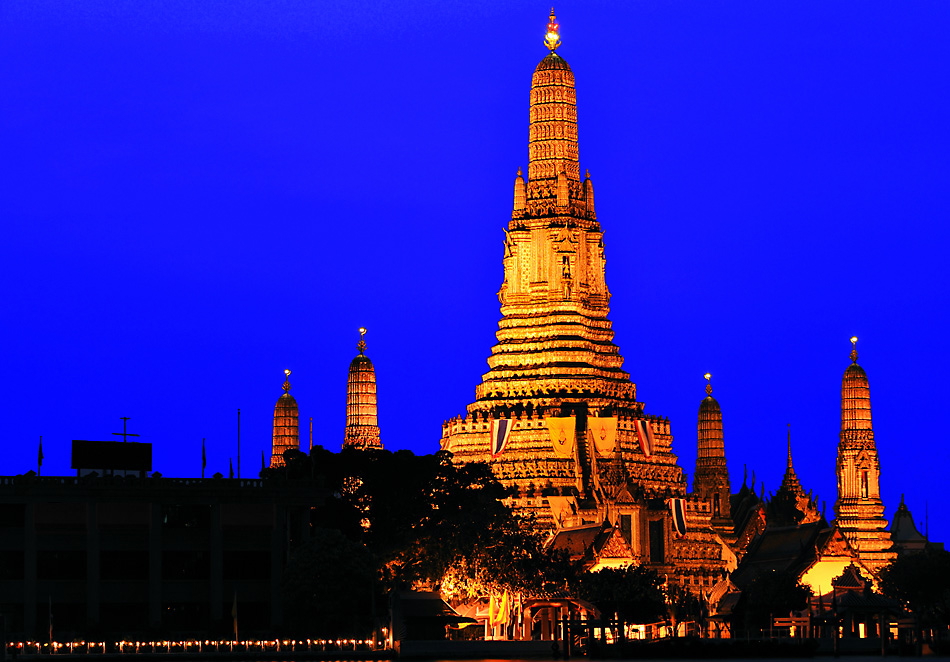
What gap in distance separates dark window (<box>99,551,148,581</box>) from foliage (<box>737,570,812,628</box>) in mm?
46400

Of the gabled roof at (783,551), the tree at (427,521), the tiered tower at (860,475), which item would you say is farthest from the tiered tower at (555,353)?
the tree at (427,521)

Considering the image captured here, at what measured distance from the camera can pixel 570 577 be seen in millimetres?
130500

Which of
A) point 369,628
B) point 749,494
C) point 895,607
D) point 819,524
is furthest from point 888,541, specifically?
point 369,628

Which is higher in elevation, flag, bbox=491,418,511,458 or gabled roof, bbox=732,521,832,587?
flag, bbox=491,418,511,458

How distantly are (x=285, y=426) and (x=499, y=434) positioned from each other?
Answer: 26154 millimetres

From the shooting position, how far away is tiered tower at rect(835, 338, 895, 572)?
17538 centimetres

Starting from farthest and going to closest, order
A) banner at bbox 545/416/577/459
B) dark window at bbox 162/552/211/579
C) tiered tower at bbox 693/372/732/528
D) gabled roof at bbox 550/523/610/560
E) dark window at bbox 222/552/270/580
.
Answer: tiered tower at bbox 693/372/732/528
banner at bbox 545/416/577/459
gabled roof at bbox 550/523/610/560
dark window at bbox 222/552/270/580
dark window at bbox 162/552/211/579

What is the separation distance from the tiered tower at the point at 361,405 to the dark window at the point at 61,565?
58.7 meters

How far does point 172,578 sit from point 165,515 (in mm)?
3275

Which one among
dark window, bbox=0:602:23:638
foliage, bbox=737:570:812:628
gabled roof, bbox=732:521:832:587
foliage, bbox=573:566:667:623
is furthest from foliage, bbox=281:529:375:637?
gabled roof, bbox=732:521:832:587

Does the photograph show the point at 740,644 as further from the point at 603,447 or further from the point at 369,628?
the point at 603,447

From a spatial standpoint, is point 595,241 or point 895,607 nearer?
point 895,607

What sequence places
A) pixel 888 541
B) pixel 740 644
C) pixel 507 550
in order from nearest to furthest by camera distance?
pixel 740 644, pixel 507 550, pixel 888 541

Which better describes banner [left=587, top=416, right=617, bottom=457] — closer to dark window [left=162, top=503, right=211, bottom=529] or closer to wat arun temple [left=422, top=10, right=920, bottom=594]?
wat arun temple [left=422, top=10, right=920, bottom=594]
